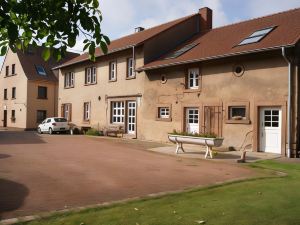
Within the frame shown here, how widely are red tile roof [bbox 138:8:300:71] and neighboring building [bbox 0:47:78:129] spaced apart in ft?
67.0

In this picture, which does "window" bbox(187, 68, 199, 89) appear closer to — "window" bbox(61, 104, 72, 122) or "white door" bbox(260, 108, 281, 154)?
"white door" bbox(260, 108, 281, 154)

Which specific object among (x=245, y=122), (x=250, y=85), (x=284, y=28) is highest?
(x=284, y=28)

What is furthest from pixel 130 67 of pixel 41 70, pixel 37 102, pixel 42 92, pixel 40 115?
pixel 41 70

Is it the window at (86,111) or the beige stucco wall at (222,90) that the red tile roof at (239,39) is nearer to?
the beige stucco wall at (222,90)

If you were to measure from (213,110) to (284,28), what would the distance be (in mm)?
5096

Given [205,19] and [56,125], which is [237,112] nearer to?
[205,19]

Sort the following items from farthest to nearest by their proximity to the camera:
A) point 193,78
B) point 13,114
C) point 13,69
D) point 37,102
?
point 13,69 → point 13,114 → point 37,102 → point 193,78

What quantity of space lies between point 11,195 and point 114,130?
710 inches

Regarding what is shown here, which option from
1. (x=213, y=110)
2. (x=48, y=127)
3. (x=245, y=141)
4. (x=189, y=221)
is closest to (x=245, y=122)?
(x=245, y=141)

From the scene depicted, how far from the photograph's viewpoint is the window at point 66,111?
3266cm

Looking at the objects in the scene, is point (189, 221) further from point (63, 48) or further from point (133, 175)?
point (133, 175)

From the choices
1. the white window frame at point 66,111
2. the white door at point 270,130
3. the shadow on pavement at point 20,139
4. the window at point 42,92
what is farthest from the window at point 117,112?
the window at point 42,92

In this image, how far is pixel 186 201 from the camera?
24.2ft

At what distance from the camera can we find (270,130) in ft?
54.5
